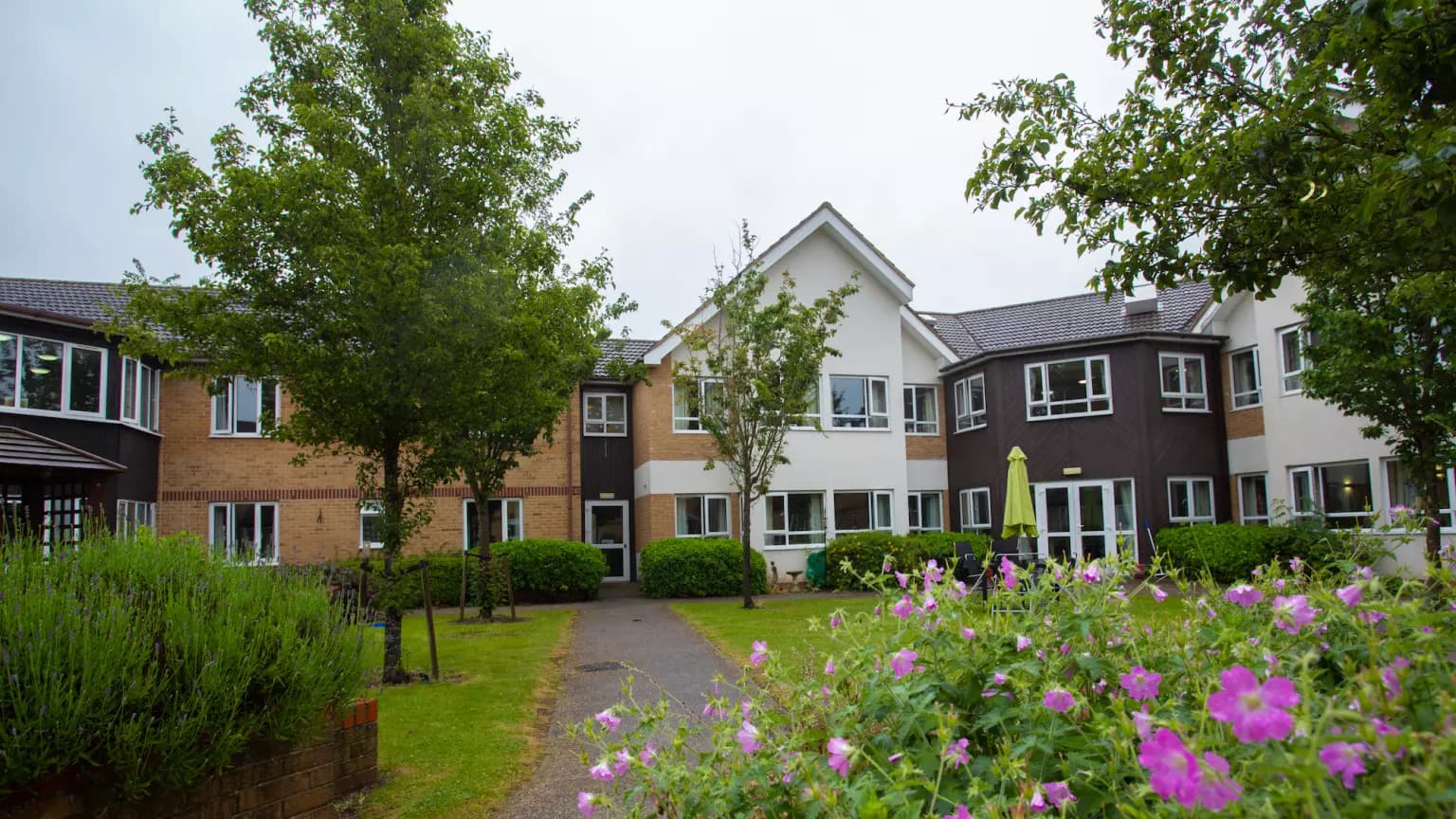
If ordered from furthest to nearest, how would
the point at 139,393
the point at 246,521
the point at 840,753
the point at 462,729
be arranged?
the point at 246,521 < the point at 139,393 < the point at 462,729 < the point at 840,753

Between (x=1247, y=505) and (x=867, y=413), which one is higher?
(x=867, y=413)

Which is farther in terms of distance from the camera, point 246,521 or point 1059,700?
point 246,521

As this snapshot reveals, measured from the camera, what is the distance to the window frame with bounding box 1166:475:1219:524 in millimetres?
22000

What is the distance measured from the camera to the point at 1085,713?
97.8 inches

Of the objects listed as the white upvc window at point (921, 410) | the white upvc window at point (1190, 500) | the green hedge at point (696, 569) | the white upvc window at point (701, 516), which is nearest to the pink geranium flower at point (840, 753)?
the green hedge at point (696, 569)

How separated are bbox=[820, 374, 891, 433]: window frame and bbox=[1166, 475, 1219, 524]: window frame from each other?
7.31m

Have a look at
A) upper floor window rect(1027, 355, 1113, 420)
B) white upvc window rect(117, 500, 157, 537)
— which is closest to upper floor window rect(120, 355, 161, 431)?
white upvc window rect(117, 500, 157, 537)

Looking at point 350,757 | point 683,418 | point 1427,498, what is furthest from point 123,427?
point 1427,498

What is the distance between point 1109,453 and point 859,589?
7367 mm

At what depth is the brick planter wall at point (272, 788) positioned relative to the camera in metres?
3.81

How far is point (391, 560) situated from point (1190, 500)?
1983 centimetres

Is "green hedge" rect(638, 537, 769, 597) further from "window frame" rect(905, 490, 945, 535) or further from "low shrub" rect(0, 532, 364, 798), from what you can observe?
"low shrub" rect(0, 532, 364, 798)

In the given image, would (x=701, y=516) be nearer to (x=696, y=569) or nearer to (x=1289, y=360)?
(x=696, y=569)

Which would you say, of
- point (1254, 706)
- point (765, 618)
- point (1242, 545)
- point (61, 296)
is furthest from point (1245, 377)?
point (61, 296)
